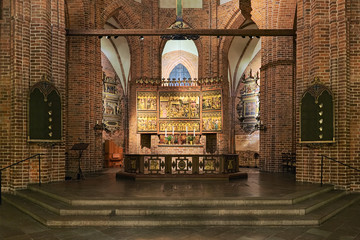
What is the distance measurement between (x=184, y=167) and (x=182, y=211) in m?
4.16

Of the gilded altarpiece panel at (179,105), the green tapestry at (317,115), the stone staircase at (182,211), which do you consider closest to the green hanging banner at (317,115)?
the green tapestry at (317,115)

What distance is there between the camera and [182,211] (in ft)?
19.1

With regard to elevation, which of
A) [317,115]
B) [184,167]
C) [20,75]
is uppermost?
[20,75]

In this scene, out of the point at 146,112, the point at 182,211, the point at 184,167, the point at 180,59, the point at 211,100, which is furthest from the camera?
the point at 180,59

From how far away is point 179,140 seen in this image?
547 inches

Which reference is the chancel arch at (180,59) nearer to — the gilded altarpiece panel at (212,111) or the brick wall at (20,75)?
the gilded altarpiece panel at (212,111)

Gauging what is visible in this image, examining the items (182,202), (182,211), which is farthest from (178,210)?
(182,202)

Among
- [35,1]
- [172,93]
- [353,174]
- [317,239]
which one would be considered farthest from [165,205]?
[172,93]

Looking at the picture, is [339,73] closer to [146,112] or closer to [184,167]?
[184,167]

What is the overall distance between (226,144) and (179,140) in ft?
11.5

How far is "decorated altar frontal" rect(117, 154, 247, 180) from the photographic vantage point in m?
9.76

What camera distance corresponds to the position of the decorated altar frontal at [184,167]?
9.76 m

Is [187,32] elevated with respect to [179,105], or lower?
elevated

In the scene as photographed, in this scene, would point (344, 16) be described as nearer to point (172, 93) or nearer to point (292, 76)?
point (292, 76)
